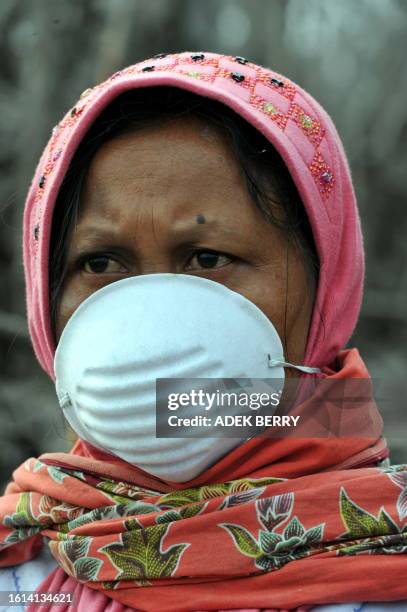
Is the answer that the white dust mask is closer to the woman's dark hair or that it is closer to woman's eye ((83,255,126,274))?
woman's eye ((83,255,126,274))

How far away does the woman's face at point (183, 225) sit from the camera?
1651mm

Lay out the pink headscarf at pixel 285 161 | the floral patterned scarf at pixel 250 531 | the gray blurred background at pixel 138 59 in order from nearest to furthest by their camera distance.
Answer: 1. the floral patterned scarf at pixel 250 531
2. the pink headscarf at pixel 285 161
3. the gray blurred background at pixel 138 59

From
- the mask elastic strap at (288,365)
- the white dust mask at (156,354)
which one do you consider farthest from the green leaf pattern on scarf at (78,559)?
the mask elastic strap at (288,365)

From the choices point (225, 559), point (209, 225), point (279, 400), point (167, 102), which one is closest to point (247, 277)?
point (209, 225)

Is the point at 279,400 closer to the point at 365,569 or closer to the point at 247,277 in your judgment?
the point at 247,277

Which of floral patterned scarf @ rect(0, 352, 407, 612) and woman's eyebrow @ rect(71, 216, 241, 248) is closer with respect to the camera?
floral patterned scarf @ rect(0, 352, 407, 612)

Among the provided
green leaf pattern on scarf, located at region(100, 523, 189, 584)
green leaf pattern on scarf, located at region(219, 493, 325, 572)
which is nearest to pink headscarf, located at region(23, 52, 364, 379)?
green leaf pattern on scarf, located at region(219, 493, 325, 572)

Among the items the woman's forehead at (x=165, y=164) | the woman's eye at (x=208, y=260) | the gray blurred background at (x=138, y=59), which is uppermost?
the gray blurred background at (x=138, y=59)

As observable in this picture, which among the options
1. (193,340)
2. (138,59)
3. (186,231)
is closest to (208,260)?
(186,231)

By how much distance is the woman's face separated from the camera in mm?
1651

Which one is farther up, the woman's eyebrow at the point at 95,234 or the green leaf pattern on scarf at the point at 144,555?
the woman's eyebrow at the point at 95,234

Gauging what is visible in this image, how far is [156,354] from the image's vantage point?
5.11 ft

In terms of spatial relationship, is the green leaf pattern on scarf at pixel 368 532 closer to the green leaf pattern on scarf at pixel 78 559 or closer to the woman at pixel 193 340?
the woman at pixel 193 340

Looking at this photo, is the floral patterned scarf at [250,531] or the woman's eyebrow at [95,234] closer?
the floral patterned scarf at [250,531]
